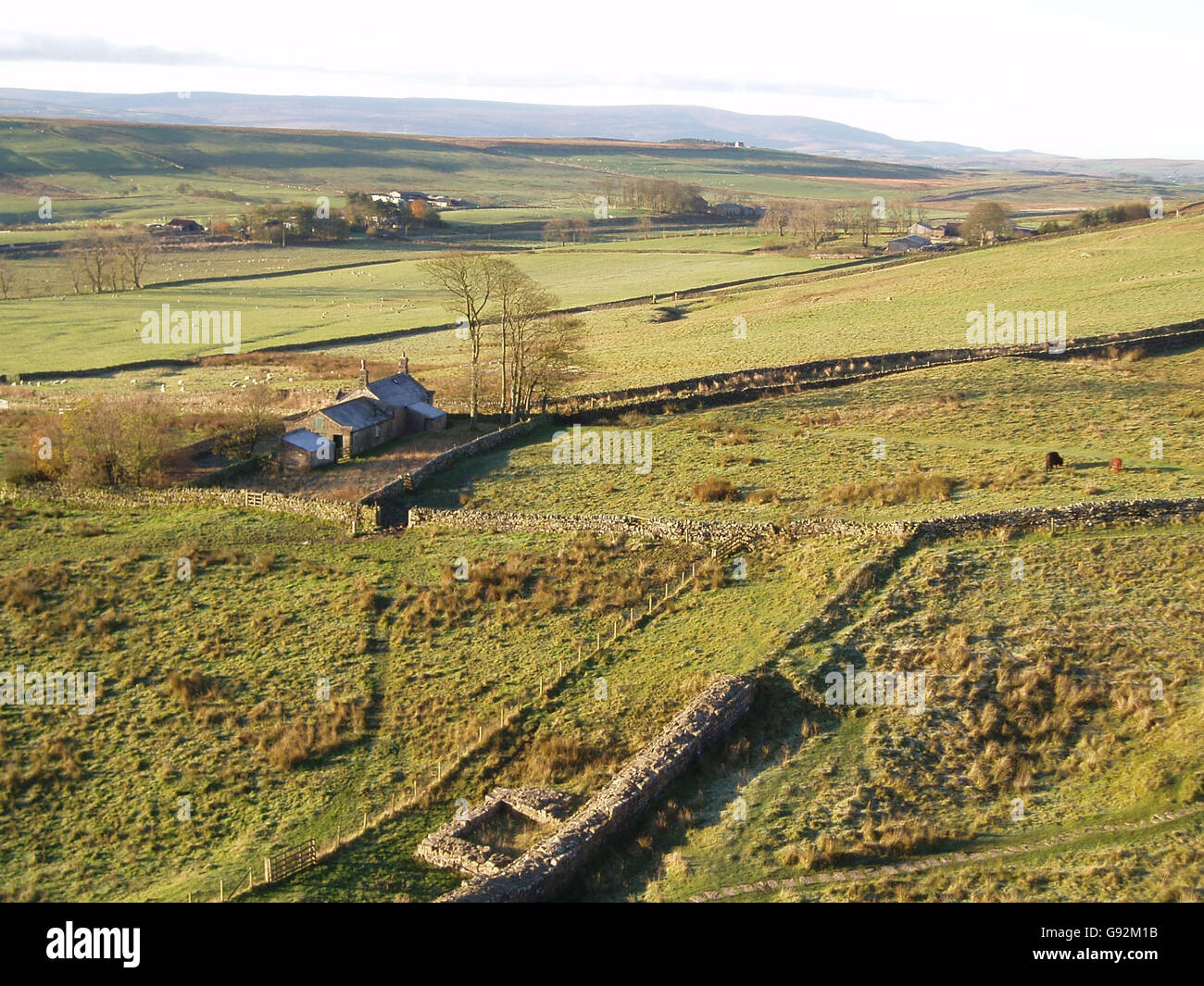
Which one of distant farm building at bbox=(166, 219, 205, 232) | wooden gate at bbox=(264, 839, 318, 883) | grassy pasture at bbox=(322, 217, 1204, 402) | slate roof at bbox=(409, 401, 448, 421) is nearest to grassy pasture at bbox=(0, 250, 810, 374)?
grassy pasture at bbox=(322, 217, 1204, 402)

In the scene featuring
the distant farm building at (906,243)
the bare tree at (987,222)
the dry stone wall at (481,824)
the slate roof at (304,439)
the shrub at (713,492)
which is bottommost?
the dry stone wall at (481,824)

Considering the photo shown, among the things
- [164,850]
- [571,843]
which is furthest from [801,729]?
[164,850]

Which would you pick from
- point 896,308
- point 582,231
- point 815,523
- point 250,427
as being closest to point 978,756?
point 815,523

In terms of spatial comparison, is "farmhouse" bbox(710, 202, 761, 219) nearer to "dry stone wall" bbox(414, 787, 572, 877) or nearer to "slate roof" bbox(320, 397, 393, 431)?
"slate roof" bbox(320, 397, 393, 431)

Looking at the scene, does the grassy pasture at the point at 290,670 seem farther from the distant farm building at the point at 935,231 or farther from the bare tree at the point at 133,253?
the distant farm building at the point at 935,231

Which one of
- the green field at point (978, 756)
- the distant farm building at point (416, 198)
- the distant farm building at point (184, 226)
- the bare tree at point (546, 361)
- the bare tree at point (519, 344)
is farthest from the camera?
the distant farm building at point (416, 198)

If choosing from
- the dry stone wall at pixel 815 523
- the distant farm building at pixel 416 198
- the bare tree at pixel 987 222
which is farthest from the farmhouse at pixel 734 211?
the dry stone wall at pixel 815 523

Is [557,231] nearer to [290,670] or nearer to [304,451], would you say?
[304,451]

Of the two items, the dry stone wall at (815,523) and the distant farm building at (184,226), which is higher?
the distant farm building at (184,226)
